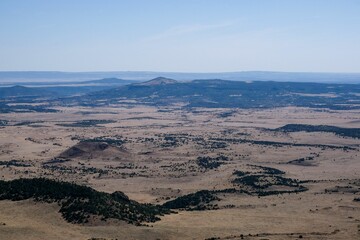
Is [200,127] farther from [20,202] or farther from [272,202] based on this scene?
[20,202]

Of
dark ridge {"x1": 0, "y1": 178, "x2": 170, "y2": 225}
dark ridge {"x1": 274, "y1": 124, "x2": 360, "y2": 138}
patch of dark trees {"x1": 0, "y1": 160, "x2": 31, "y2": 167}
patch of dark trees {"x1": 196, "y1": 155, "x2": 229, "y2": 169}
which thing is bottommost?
patch of dark trees {"x1": 0, "y1": 160, "x2": 31, "y2": 167}

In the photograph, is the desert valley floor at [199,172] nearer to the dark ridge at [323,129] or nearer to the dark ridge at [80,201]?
the dark ridge at [80,201]

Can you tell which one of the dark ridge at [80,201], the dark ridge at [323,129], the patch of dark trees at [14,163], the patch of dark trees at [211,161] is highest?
the dark ridge at [80,201]

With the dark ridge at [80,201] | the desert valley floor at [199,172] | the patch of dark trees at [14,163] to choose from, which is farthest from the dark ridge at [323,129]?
the dark ridge at [80,201]

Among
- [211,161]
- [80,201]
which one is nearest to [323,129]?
[211,161]

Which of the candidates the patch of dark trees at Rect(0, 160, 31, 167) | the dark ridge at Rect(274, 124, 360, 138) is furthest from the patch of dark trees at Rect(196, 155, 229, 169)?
the dark ridge at Rect(274, 124, 360, 138)

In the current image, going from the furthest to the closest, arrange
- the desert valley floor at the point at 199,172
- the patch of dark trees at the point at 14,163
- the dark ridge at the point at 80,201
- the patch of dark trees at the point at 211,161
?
the patch of dark trees at the point at 211,161
the patch of dark trees at the point at 14,163
the dark ridge at the point at 80,201
the desert valley floor at the point at 199,172

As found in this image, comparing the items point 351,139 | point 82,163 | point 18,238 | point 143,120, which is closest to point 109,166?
point 82,163

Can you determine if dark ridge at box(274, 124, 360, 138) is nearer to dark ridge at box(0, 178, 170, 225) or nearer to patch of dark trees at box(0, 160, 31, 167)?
patch of dark trees at box(0, 160, 31, 167)
